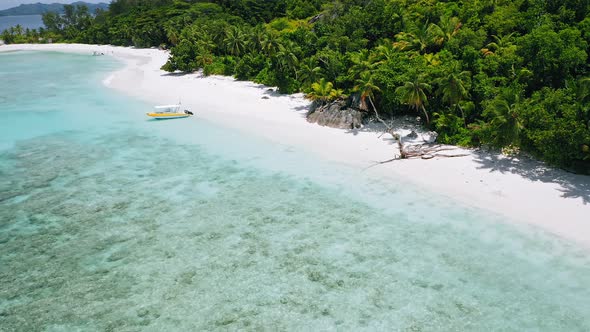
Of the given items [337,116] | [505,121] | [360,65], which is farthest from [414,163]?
[360,65]

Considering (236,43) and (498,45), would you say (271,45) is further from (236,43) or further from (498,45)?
(498,45)

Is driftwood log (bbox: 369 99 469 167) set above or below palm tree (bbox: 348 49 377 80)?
below

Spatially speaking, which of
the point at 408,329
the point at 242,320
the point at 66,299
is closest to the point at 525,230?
the point at 408,329

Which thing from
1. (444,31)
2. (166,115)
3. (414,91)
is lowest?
(166,115)

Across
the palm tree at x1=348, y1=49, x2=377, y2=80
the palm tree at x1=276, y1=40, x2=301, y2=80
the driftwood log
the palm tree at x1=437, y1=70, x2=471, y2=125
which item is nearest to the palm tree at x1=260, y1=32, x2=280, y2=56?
the palm tree at x1=276, y1=40, x2=301, y2=80

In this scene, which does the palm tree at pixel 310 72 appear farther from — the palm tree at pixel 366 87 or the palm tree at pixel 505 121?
the palm tree at pixel 505 121

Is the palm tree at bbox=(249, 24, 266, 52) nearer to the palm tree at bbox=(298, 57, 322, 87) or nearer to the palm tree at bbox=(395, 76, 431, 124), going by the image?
the palm tree at bbox=(298, 57, 322, 87)

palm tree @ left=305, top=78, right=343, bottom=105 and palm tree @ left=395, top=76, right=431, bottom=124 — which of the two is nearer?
palm tree @ left=395, top=76, right=431, bottom=124
